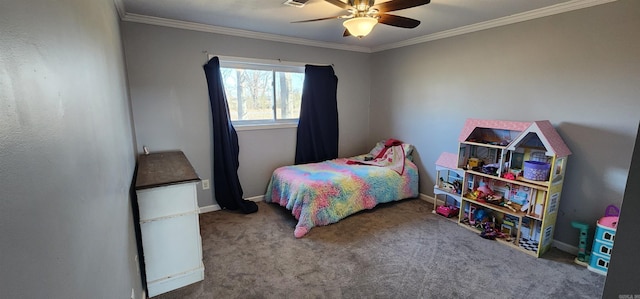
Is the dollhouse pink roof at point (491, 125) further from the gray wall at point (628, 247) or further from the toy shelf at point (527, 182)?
the gray wall at point (628, 247)

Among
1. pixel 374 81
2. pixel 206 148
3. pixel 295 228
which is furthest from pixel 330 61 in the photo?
pixel 295 228

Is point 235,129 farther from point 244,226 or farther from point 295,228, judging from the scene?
point 295,228

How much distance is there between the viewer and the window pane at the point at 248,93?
352 centimetres

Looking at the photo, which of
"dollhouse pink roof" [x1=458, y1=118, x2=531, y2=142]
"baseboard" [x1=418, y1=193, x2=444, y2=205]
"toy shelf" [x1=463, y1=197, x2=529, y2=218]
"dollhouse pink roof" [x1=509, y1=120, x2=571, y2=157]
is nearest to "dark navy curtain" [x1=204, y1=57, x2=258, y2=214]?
"baseboard" [x1=418, y1=193, x2=444, y2=205]

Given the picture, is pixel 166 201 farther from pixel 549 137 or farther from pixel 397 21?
pixel 549 137

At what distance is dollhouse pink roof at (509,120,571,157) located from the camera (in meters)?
2.39

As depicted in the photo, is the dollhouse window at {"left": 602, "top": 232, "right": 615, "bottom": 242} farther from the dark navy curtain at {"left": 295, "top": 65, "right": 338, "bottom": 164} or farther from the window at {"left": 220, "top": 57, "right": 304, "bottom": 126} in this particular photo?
the window at {"left": 220, "top": 57, "right": 304, "bottom": 126}

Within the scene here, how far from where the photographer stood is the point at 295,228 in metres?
2.99

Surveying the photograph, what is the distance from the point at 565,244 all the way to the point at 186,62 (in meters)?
4.31

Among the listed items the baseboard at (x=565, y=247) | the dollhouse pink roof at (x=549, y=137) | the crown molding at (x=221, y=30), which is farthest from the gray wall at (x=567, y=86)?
the crown molding at (x=221, y=30)

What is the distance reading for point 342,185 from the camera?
10.4 feet

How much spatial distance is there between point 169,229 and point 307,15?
228 centimetres

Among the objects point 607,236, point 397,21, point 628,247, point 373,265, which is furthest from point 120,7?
point 607,236

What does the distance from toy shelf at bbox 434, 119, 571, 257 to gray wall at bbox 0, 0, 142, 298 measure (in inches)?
121
